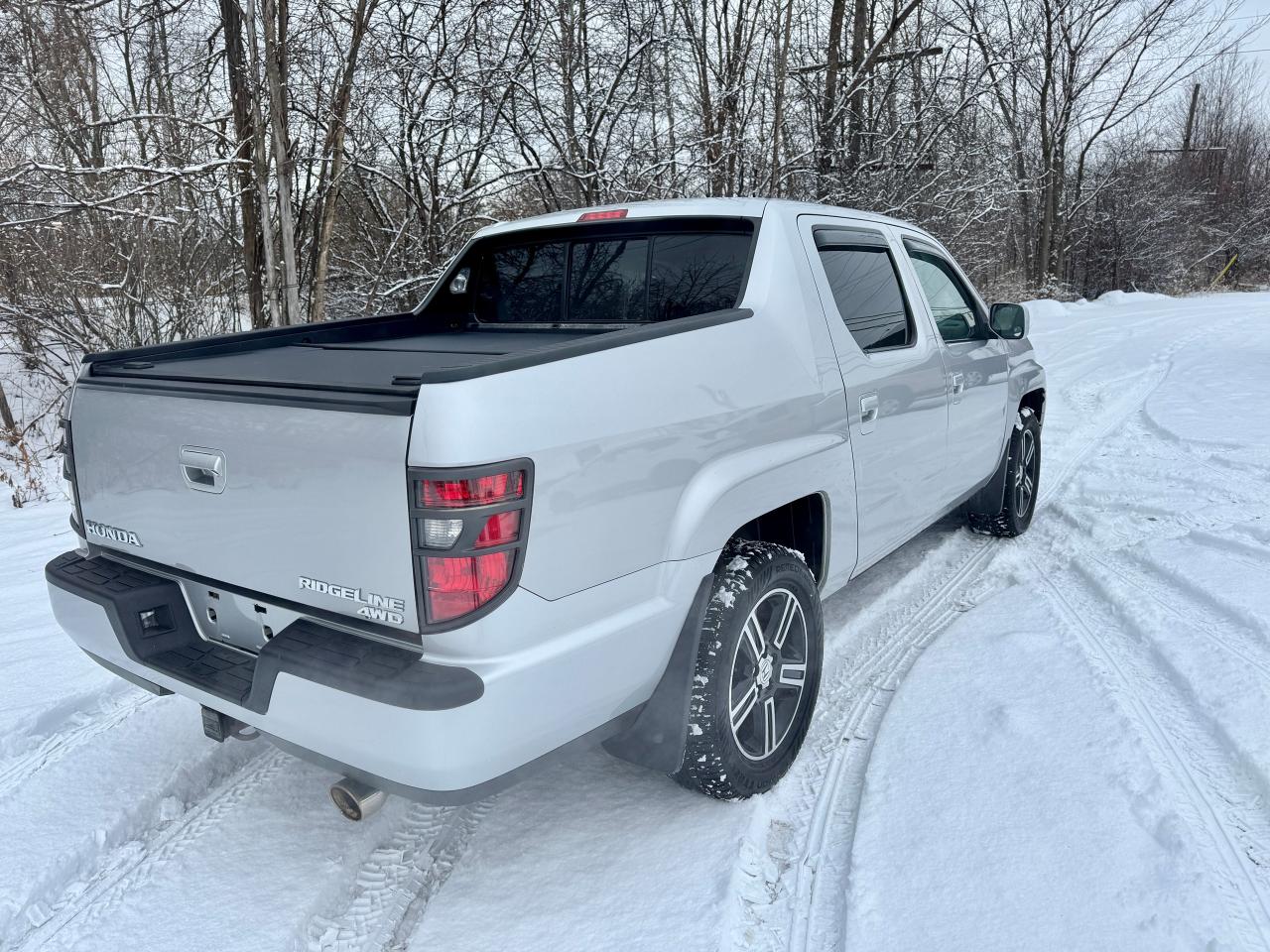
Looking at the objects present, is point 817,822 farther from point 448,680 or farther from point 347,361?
point 347,361

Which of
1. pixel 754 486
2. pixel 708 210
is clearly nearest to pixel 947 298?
pixel 708 210

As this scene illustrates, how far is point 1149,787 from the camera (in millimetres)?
2539

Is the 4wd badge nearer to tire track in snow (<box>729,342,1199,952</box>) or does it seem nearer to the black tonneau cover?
the black tonneau cover

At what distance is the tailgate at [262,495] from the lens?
1.89m

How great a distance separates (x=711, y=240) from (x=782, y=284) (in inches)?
17.1

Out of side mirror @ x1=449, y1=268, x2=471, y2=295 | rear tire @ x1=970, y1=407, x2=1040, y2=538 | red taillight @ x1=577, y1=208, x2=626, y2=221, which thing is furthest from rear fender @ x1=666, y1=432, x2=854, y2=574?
rear tire @ x1=970, y1=407, x2=1040, y2=538

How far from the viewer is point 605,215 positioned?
11.4 feet

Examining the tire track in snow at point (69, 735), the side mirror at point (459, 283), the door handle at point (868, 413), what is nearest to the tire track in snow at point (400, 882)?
the tire track in snow at point (69, 735)

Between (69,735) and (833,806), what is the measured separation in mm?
2760

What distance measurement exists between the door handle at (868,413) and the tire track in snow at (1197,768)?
4.37 feet

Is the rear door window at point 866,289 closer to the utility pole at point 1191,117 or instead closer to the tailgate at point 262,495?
the tailgate at point 262,495

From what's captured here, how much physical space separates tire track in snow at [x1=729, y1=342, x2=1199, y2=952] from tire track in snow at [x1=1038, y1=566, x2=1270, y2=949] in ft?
2.13

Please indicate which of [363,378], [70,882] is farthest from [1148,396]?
[70,882]

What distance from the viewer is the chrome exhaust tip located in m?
2.11
